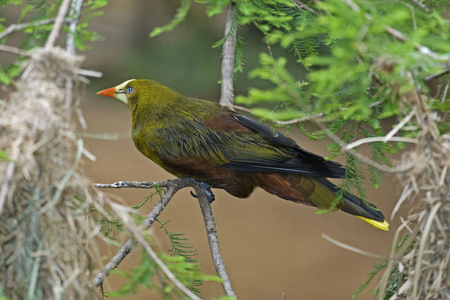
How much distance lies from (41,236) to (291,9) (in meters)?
1.02

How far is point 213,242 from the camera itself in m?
1.63

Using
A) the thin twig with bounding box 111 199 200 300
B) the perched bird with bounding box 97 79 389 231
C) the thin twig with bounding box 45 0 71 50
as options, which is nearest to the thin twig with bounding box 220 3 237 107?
the perched bird with bounding box 97 79 389 231

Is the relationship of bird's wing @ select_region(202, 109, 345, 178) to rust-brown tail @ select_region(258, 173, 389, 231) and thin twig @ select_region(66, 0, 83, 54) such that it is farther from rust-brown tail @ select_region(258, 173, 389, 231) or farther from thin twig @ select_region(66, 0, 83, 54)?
thin twig @ select_region(66, 0, 83, 54)

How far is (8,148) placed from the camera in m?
0.91

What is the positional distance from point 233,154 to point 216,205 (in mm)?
3019

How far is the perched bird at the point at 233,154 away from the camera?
181 centimetres

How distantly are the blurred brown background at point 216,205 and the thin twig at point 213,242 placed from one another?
141 centimetres

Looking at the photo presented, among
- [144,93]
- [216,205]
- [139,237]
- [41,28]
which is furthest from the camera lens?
[216,205]

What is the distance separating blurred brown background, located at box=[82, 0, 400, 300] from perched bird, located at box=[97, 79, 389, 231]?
1315mm

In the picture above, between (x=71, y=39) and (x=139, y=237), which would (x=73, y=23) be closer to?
(x=71, y=39)

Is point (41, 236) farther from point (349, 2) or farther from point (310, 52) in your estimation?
point (310, 52)

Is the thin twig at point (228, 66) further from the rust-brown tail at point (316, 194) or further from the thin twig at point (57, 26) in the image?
the thin twig at point (57, 26)

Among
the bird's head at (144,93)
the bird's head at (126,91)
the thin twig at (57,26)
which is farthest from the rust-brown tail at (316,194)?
the thin twig at (57,26)

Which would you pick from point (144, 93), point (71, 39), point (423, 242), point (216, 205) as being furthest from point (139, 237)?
point (216, 205)
